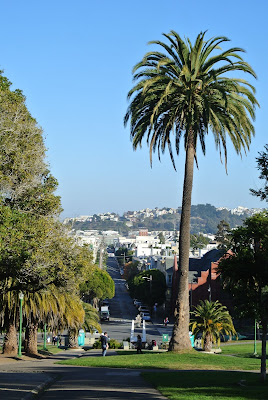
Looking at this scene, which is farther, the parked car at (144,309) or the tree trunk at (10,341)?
the parked car at (144,309)

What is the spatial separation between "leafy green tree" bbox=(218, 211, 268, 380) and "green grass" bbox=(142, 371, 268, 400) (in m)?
1.82

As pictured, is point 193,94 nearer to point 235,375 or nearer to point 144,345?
point 235,375

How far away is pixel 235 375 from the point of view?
22.0m

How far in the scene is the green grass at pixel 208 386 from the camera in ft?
50.9

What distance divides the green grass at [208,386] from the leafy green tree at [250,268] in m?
1.82

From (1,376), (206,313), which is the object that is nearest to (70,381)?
(1,376)

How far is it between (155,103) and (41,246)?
380 inches

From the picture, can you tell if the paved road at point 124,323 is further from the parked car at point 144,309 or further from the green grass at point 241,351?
the green grass at point 241,351

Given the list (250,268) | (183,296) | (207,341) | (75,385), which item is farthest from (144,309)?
(75,385)

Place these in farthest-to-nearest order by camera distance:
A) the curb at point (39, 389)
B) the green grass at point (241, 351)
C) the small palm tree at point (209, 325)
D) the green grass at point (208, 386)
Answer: the small palm tree at point (209, 325), the green grass at point (241, 351), the green grass at point (208, 386), the curb at point (39, 389)

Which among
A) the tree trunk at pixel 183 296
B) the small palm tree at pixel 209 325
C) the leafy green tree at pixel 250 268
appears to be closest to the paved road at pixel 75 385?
the leafy green tree at pixel 250 268

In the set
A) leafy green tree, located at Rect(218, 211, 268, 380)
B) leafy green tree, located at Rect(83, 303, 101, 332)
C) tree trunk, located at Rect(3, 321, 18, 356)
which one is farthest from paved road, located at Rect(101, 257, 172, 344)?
leafy green tree, located at Rect(218, 211, 268, 380)

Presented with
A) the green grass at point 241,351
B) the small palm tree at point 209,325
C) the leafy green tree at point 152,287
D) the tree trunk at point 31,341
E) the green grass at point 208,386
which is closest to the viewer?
the green grass at point 208,386

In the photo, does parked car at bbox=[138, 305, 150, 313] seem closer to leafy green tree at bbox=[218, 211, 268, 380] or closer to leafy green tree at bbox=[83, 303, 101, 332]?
leafy green tree at bbox=[83, 303, 101, 332]
